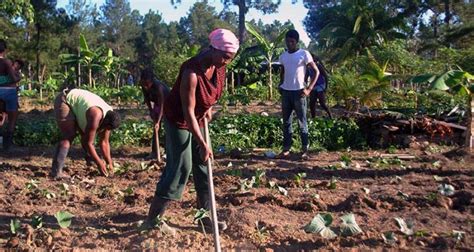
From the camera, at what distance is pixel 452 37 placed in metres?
28.7

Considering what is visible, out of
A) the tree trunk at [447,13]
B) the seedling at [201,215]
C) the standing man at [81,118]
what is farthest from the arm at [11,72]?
the tree trunk at [447,13]

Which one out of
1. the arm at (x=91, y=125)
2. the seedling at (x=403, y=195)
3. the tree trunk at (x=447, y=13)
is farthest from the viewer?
the tree trunk at (x=447, y=13)

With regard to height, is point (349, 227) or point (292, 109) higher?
point (292, 109)

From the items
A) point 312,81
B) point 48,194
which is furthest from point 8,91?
point 312,81

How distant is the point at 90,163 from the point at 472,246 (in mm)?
5040

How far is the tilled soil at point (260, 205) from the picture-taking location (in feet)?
13.4

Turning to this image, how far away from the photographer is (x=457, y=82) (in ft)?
25.3

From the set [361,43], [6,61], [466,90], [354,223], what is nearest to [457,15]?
[361,43]

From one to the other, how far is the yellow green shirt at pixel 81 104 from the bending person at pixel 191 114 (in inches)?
87.4

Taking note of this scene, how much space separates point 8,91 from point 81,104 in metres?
3.25

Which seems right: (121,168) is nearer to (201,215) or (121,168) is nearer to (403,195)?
(201,215)

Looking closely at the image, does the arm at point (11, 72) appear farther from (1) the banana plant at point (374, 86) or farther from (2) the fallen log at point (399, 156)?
(1) the banana plant at point (374, 86)

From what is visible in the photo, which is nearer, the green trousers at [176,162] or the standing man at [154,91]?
the green trousers at [176,162]

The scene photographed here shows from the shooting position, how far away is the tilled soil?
13.4 ft
